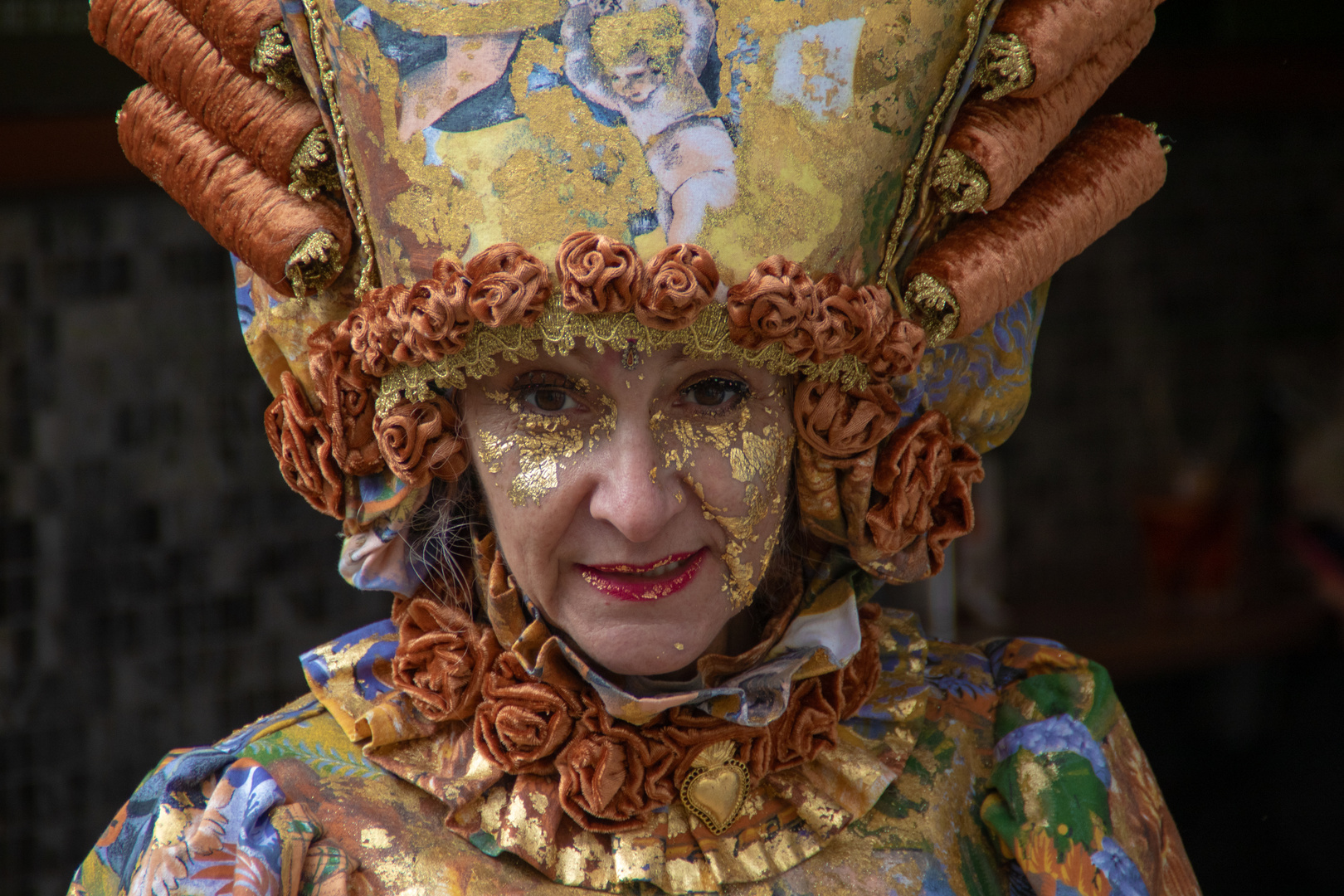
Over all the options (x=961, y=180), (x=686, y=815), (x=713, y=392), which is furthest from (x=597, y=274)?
(x=686, y=815)

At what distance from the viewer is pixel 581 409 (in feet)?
4.71

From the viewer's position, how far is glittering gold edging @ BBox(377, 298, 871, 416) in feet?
4.46

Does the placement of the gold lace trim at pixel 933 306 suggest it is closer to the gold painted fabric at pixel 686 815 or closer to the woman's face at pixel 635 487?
the woman's face at pixel 635 487

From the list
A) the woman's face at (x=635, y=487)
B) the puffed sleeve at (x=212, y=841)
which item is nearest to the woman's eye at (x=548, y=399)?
the woman's face at (x=635, y=487)

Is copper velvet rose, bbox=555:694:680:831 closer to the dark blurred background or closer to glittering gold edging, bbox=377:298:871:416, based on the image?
glittering gold edging, bbox=377:298:871:416

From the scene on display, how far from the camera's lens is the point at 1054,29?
147cm

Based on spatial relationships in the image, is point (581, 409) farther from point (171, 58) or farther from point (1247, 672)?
point (1247, 672)

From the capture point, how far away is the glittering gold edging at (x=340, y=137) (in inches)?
57.5

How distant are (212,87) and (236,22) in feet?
0.27

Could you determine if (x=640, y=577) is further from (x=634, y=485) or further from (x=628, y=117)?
(x=628, y=117)

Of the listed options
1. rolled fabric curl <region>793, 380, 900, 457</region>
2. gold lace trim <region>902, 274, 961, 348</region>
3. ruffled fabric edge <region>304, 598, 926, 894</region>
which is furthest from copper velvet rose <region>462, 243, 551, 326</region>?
ruffled fabric edge <region>304, 598, 926, 894</region>

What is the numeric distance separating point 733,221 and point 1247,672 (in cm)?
391

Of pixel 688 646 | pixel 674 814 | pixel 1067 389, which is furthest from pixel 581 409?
pixel 1067 389

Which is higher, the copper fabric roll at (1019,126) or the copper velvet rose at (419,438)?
the copper fabric roll at (1019,126)
